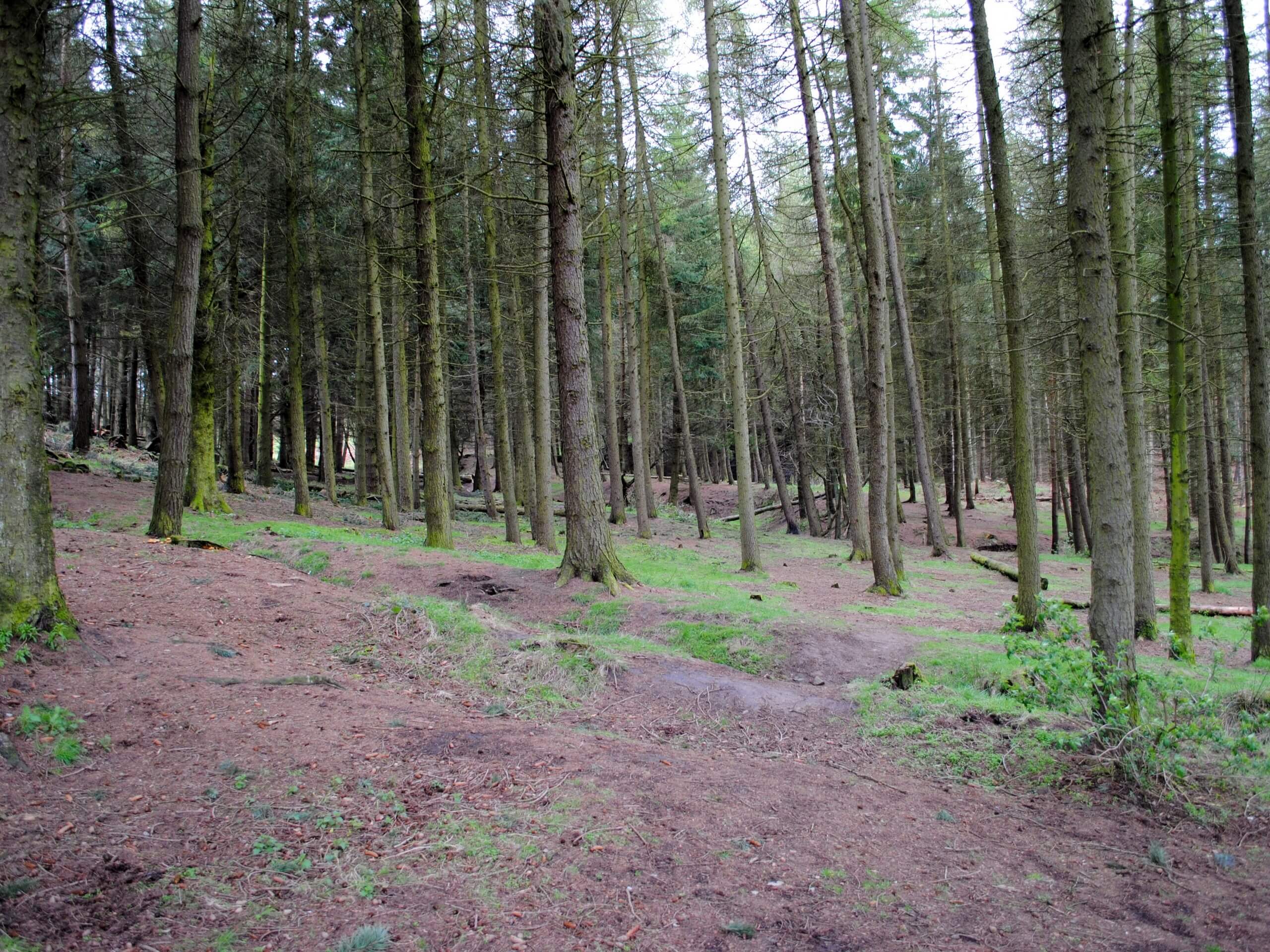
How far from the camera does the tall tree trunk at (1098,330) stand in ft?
17.5

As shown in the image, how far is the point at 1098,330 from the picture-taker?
5410mm

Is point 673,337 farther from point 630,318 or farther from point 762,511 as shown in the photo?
point 762,511

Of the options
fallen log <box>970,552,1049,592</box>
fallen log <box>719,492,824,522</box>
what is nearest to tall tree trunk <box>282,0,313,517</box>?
fallen log <box>719,492,824,522</box>

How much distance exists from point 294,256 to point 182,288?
817 cm

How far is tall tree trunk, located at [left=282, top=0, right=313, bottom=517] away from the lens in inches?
669

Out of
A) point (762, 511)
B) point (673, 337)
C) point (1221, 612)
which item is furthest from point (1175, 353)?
point (762, 511)

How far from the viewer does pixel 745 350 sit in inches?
910

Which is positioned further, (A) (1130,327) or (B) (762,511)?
(B) (762,511)

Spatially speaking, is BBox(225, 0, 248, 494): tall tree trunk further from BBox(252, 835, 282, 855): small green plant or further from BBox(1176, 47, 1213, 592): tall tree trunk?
BBox(1176, 47, 1213, 592): tall tree trunk

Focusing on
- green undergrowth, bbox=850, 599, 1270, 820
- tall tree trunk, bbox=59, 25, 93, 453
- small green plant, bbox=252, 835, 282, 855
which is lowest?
green undergrowth, bbox=850, 599, 1270, 820

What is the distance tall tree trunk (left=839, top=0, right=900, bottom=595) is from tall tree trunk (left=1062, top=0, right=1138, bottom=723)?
663 cm

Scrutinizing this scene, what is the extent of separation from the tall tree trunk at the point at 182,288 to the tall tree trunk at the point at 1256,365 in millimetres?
13519

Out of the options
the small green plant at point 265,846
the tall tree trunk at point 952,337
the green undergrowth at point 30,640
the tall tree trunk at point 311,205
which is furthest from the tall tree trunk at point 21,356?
the tall tree trunk at point 952,337

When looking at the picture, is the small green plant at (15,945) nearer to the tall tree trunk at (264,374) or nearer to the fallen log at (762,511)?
the tall tree trunk at (264,374)
